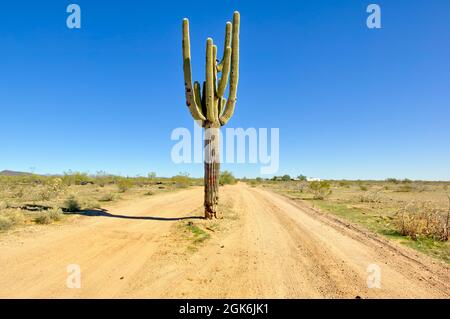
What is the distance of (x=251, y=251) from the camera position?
6.97 metres

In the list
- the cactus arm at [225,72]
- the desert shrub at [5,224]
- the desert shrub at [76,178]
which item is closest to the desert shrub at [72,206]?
the desert shrub at [5,224]

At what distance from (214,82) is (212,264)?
24.2ft

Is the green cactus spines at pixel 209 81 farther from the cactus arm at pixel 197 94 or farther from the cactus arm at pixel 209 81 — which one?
the cactus arm at pixel 197 94

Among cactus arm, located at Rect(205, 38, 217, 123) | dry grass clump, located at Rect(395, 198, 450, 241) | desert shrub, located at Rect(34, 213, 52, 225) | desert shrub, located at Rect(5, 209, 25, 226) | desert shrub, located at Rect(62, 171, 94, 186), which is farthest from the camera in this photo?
desert shrub, located at Rect(62, 171, 94, 186)

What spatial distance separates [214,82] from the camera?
37.9 ft

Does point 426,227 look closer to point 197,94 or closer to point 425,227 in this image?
point 425,227

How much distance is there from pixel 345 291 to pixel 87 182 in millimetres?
42989

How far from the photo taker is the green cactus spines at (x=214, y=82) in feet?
35.8

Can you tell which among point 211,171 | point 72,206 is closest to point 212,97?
point 211,171

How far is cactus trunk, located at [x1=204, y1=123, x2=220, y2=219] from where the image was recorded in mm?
10758
